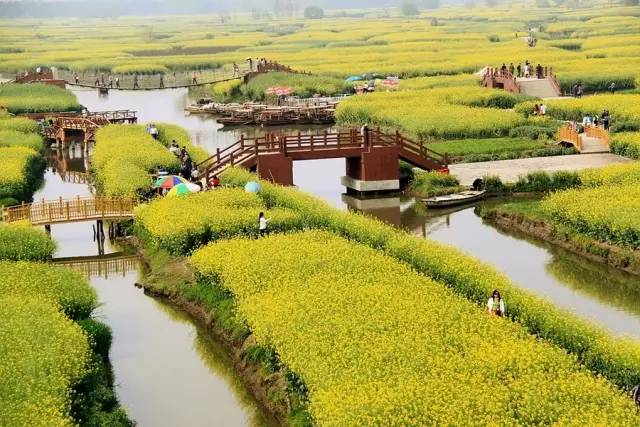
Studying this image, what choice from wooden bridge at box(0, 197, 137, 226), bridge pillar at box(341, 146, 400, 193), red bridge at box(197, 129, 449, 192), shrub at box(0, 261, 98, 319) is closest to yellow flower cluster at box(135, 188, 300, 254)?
wooden bridge at box(0, 197, 137, 226)

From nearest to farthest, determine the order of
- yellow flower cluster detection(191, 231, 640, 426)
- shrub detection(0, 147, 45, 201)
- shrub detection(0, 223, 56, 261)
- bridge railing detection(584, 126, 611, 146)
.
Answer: yellow flower cluster detection(191, 231, 640, 426)
shrub detection(0, 223, 56, 261)
shrub detection(0, 147, 45, 201)
bridge railing detection(584, 126, 611, 146)

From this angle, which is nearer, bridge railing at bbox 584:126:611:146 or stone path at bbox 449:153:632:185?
stone path at bbox 449:153:632:185

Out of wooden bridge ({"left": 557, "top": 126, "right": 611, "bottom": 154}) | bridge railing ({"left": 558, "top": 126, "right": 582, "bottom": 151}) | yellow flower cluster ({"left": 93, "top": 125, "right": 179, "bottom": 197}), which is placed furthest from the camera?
bridge railing ({"left": 558, "top": 126, "right": 582, "bottom": 151})

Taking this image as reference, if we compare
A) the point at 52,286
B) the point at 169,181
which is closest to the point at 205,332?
the point at 52,286

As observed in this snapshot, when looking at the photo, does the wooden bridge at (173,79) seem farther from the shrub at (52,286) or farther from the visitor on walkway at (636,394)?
the visitor on walkway at (636,394)

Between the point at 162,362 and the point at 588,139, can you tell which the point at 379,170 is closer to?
the point at 588,139

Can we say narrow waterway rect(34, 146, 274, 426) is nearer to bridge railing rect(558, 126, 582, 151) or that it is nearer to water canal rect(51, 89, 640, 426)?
water canal rect(51, 89, 640, 426)

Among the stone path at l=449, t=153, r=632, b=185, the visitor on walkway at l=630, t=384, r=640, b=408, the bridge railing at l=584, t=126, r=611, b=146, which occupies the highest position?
the bridge railing at l=584, t=126, r=611, b=146

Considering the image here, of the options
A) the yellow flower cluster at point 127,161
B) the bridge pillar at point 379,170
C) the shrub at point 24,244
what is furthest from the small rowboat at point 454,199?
the shrub at point 24,244
